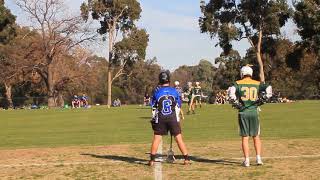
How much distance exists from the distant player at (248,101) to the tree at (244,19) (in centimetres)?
4770

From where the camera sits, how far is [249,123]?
34.0 ft

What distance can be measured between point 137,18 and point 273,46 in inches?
730

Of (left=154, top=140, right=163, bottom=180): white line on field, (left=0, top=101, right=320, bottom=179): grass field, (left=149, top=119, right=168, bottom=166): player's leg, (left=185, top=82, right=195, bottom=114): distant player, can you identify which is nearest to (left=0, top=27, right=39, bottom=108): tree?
(left=185, top=82, right=195, bottom=114): distant player

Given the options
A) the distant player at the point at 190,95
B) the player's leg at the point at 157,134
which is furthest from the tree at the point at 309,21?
the player's leg at the point at 157,134

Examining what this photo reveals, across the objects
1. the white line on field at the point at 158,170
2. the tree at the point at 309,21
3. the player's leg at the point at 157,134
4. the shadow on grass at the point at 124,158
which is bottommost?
the white line on field at the point at 158,170

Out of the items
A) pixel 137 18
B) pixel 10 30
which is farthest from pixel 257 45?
pixel 10 30

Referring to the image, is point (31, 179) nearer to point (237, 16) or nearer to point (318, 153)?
point (318, 153)

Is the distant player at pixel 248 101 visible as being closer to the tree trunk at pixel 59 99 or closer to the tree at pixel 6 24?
the tree at pixel 6 24

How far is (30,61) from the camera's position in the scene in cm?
6600

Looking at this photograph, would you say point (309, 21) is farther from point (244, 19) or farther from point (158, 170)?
point (158, 170)

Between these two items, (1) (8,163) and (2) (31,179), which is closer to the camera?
(2) (31,179)

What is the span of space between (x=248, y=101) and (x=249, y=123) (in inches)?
16.9

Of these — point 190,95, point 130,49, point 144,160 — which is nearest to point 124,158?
point 144,160

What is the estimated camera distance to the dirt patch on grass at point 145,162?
9.55 metres
